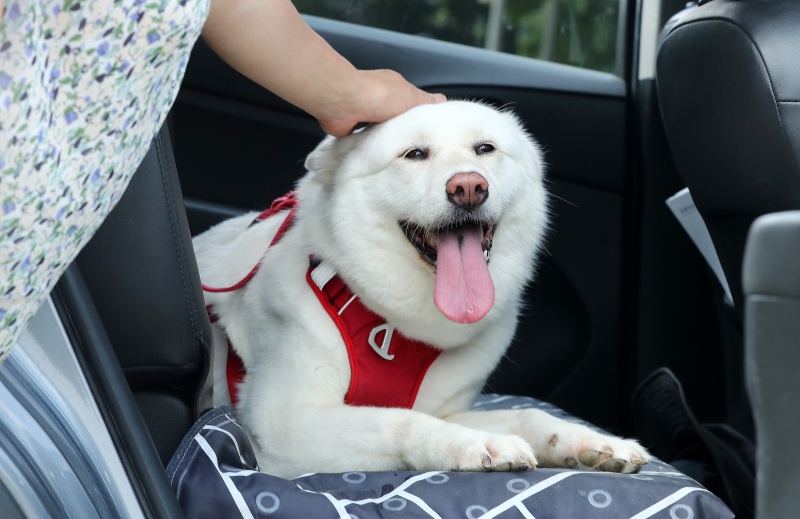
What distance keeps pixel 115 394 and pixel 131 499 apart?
122 mm

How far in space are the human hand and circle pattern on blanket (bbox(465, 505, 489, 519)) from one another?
2.31ft

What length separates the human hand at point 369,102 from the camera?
5.58ft

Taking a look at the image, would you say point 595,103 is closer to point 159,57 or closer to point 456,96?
point 456,96

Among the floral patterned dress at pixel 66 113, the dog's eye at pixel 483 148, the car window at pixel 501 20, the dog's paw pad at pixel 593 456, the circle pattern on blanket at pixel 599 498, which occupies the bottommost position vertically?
the circle pattern on blanket at pixel 599 498

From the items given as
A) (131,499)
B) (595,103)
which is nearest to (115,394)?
(131,499)

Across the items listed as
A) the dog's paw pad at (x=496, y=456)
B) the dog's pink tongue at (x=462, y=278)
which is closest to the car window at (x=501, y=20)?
the dog's pink tongue at (x=462, y=278)

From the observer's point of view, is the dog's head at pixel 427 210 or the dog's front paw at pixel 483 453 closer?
the dog's front paw at pixel 483 453

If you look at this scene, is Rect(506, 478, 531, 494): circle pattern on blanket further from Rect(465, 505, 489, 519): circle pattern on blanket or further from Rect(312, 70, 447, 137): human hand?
Rect(312, 70, 447, 137): human hand

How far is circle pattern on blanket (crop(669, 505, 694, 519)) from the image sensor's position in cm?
136

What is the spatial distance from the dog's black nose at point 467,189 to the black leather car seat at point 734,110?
16.9 inches

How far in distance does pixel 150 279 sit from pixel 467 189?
634 mm

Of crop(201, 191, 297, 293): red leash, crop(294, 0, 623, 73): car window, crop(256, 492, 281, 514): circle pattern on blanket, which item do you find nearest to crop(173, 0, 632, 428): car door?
crop(294, 0, 623, 73): car window

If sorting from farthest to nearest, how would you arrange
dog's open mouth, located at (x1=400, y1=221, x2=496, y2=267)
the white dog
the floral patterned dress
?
dog's open mouth, located at (x1=400, y1=221, x2=496, y2=267)
the white dog
the floral patterned dress

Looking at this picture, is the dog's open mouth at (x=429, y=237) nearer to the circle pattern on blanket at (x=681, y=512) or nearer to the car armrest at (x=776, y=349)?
the circle pattern on blanket at (x=681, y=512)
